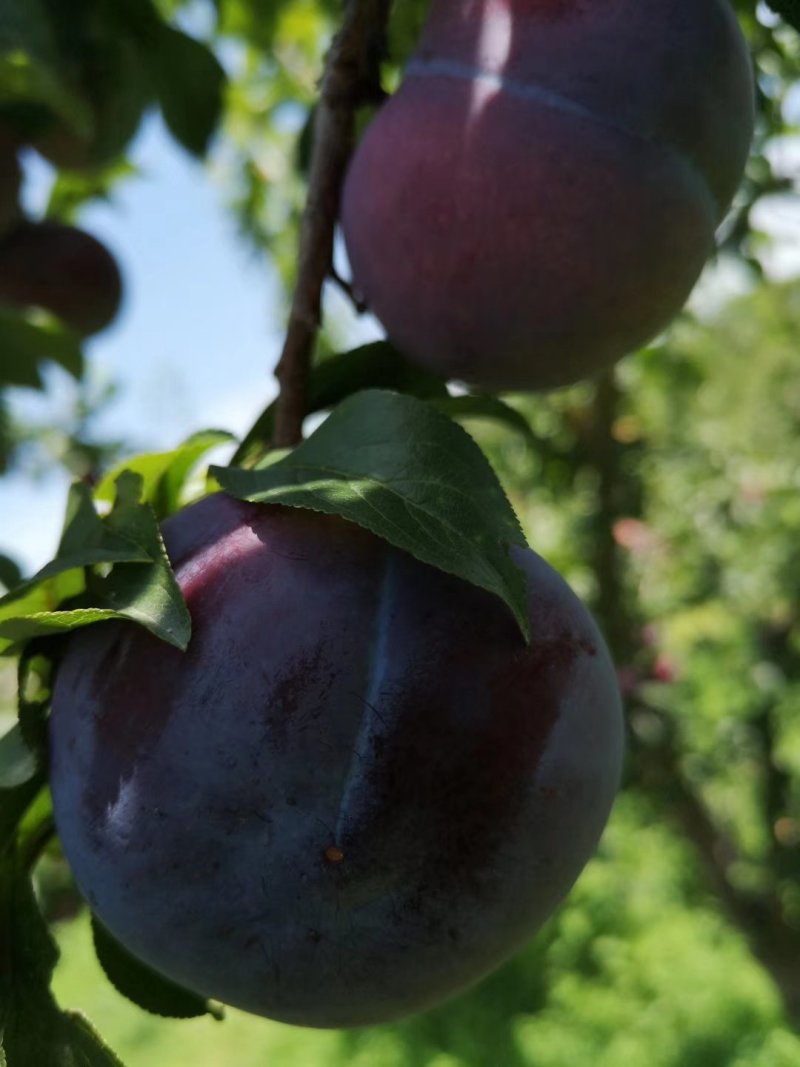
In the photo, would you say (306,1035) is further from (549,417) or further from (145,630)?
(145,630)

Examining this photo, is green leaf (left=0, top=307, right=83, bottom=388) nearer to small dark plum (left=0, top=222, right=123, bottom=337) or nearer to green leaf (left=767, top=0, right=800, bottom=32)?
small dark plum (left=0, top=222, right=123, bottom=337)

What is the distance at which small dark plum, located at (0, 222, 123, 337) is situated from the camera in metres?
1.40

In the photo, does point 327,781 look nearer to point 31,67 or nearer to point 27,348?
point 31,67

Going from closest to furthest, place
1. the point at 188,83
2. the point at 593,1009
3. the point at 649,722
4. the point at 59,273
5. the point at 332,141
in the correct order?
1. the point at 332,141
2. the point at 188,83
3. the point at 59,273
4. the point at 649,722
5. the point at 593,1009

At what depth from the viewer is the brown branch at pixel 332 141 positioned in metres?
0.64

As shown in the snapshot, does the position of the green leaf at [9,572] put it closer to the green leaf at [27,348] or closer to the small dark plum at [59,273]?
the green leaf at [27,348]

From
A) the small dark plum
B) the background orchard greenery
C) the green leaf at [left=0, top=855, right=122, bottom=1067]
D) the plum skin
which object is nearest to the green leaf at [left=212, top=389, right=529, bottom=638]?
the plum skin

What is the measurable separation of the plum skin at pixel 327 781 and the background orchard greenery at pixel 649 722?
5.74ft

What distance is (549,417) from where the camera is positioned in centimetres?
302

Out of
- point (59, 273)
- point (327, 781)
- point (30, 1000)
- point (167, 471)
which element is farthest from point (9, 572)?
point (59, 273)

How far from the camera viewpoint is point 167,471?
2.07 ft

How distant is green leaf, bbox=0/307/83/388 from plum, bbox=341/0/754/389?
25.0 inches

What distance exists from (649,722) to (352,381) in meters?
2.33

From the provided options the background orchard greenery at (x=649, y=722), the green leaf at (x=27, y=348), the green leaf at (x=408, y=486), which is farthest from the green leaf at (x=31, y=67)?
the background orchard greenery at (x=649, y=722)
